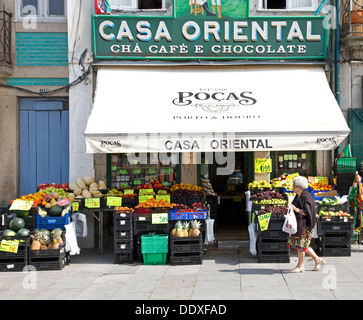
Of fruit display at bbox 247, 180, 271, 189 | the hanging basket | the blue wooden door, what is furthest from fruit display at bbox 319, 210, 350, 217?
the blue wooden door

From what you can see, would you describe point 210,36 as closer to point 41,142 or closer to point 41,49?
point 41,49

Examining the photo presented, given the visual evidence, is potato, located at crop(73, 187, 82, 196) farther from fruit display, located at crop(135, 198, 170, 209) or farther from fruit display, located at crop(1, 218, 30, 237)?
fruit display, located at crop(135, 198, 170, 209)

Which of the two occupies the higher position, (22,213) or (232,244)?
(22,213)

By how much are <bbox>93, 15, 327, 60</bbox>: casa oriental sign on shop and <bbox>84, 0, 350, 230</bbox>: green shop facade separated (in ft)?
0.08

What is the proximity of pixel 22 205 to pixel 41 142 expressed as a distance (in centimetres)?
294

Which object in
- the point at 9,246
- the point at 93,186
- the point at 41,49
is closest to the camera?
the point at 9,246

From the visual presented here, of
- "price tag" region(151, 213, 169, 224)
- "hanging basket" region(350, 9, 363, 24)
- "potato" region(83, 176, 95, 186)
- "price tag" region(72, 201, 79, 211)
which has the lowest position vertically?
"price tag" region(151, 213, 169, 224)

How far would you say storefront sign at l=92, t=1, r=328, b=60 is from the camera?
1201 centimetres

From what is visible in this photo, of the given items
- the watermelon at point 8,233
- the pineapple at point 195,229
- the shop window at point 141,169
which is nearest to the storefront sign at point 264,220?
the pineapple at point 195,229

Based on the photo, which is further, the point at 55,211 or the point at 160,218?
the point at 55,211

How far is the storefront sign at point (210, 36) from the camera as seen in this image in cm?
1201

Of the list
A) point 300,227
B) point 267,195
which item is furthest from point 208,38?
point 300,227

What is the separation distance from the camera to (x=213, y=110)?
10828 millimetres

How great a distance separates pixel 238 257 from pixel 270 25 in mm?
5543
